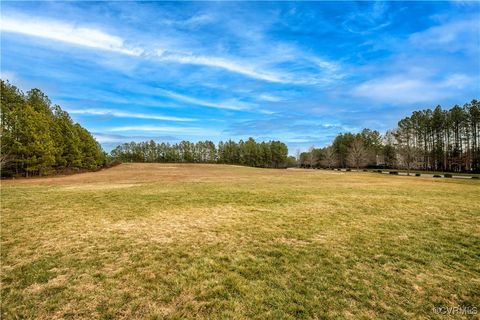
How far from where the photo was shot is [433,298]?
451 cm

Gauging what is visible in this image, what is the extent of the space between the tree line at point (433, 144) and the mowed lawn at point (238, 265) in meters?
50.2

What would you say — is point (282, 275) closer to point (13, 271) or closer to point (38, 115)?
point (13, 271)

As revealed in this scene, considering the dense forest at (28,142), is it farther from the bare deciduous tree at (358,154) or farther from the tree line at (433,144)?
the bare deciduous tree at (358,154)

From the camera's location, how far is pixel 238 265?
596cm

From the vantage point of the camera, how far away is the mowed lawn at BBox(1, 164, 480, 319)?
430 cm

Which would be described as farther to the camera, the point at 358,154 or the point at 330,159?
the point at 330,159

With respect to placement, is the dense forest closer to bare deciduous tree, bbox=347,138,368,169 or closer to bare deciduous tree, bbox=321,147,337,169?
bare deciduous tree, bbox=347,138,368,169

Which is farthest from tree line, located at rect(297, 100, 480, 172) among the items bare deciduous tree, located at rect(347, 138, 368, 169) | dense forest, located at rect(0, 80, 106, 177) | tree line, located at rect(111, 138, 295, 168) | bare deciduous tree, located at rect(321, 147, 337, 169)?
dense forest, located at rect(0, 80, 106, 177)

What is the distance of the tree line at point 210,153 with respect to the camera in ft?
422

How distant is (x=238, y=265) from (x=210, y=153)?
129 meters

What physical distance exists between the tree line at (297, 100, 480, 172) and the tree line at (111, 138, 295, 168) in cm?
4960

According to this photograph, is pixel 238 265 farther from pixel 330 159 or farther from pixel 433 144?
pixel 330 159

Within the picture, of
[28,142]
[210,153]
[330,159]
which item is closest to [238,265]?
[28,142]

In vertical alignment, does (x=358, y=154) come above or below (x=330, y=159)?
above
